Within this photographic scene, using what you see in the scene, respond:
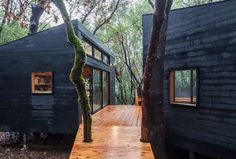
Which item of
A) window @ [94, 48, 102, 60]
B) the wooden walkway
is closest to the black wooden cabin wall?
the wooden walkway

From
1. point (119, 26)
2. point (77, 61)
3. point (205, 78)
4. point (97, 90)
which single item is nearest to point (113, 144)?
point (77, 61)

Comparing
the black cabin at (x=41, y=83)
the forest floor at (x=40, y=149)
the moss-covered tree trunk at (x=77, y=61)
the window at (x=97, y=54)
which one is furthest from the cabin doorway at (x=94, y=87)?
the moss-covered tree trunk at (x=77, y=61)

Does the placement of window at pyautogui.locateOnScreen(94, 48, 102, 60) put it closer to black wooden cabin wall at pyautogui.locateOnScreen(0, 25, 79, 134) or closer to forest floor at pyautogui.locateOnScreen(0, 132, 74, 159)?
black wooden cabin wall at pyautogui.locateOnScreen(0, 25, 79, 134)

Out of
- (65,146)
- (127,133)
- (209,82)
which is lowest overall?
(65,146)

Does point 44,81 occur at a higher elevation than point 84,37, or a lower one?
lower

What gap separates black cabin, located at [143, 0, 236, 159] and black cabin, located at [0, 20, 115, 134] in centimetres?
324

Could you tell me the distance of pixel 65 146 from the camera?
12.0 meters

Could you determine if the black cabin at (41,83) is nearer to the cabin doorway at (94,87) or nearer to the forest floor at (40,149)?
the cabin doorway at (94,87)

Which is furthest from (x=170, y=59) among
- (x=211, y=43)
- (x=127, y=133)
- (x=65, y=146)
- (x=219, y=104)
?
(x=65, y=146)

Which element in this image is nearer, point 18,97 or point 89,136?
point 89,136

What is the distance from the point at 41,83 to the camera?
11.0m

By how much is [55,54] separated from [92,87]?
1982 millimetres

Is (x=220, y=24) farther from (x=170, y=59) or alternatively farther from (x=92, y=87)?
(x=92, y=87)

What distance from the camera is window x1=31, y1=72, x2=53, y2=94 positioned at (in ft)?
35.2
